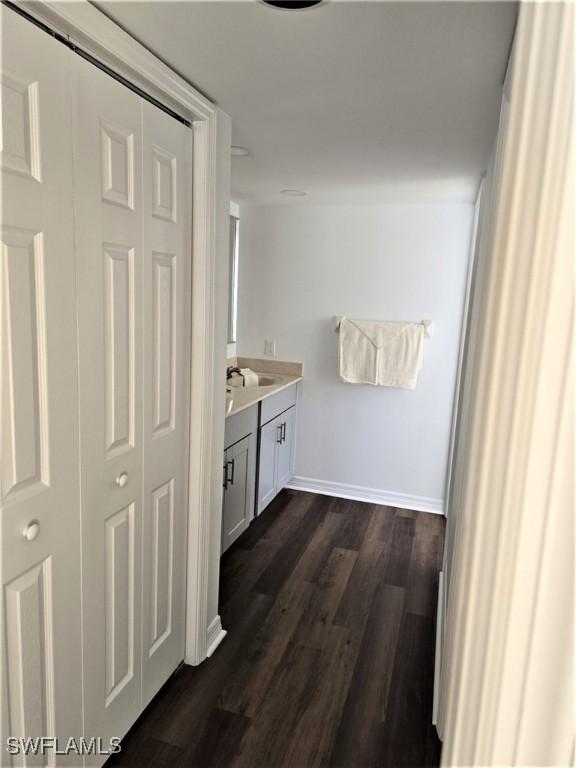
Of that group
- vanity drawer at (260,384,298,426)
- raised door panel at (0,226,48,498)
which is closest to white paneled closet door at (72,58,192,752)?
raised door panel at (0,226,48,498)

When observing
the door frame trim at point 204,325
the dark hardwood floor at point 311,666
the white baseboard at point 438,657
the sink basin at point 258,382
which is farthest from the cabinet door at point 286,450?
the door frame trim at point 204,325

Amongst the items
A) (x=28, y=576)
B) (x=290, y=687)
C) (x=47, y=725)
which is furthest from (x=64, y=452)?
(x=290, y=687)

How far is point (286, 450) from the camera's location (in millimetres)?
3771

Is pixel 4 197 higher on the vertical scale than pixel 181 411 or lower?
higher

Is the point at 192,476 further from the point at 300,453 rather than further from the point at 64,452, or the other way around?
the point at 300,453

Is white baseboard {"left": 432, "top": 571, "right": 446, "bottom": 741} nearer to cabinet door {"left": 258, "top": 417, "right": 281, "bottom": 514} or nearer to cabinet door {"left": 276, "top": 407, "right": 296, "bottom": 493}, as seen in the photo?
cabinet door {"left": 258, "top": 417, "right": 281, "bottom": 514}

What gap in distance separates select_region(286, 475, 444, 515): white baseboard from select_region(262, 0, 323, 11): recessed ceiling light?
126 inches

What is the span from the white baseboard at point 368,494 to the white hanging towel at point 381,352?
83cm

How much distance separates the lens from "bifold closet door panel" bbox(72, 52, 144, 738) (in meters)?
1.29

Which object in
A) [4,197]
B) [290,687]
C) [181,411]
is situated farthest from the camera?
[290,687]

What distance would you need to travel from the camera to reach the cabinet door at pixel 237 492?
2778mm

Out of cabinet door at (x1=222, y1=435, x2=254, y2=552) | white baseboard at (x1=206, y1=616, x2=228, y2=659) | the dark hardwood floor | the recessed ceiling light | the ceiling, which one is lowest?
the dark hardwood floor

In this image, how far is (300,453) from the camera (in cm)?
397

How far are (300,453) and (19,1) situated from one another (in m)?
3.28
